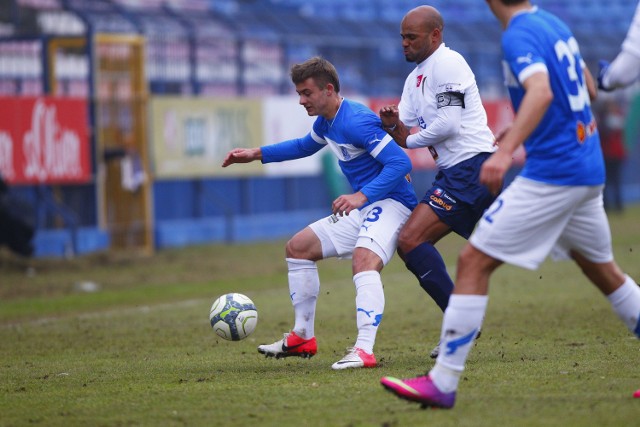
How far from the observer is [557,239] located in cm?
593

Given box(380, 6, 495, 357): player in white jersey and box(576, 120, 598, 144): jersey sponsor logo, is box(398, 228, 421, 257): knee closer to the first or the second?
box(380, 6, 495, 357): player in white jersey

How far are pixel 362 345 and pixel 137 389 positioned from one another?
1506mm

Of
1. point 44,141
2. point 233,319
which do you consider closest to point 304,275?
point 233,319

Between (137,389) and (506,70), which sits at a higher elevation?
(506,70)

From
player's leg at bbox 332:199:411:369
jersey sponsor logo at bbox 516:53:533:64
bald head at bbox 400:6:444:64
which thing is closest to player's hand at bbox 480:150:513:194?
jersey sponsor logo at bbox 516:53:533:64

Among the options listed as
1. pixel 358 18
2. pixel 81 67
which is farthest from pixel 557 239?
pixel 358 18

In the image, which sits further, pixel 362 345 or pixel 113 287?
pixel 113 287

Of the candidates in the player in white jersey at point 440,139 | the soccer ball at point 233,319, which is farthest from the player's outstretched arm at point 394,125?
the soccer ball at point 233,319

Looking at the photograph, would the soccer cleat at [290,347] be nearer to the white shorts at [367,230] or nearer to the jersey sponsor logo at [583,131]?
the white shorts at [367,230]

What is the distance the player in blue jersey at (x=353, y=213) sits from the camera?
7555 millimetres

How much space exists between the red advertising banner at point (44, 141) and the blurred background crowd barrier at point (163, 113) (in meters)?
0.02

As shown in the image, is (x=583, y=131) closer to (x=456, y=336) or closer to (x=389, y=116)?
(x=456, y=336)

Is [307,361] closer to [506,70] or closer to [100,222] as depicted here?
[506,70]

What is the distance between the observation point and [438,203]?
774cm
